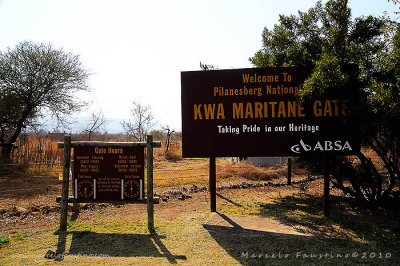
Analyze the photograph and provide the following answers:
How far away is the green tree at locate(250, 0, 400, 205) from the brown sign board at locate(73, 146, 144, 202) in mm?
5112

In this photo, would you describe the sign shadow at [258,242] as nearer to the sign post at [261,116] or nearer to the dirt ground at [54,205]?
the dirt ground at [54,205]

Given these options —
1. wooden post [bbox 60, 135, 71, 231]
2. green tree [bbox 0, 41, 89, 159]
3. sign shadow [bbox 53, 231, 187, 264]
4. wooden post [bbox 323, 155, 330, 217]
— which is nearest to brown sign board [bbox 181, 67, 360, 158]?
wooden post [bbox 323, 155, 330, 217]

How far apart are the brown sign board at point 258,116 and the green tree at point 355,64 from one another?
0.43 meters

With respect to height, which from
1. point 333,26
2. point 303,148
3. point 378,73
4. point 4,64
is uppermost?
point 4,64

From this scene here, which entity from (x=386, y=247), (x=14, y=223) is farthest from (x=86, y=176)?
(x=386, y=247)

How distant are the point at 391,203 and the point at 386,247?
367 cm

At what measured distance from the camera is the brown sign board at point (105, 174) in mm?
7969

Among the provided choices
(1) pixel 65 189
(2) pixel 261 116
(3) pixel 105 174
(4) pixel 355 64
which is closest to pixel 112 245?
(3) pixel 105 174

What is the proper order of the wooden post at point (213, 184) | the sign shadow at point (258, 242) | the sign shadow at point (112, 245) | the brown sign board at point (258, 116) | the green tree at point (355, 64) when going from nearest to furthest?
the sign shadow at point (258, 242)
the sign shadow at point (112, 245)
the green tree at point (355, 64)
the brown sign board at point (258, 116)
the wooden post at point (213, 184)

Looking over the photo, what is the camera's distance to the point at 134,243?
6977 millimetres

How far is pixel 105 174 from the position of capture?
800 cm

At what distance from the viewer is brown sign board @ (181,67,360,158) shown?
8758 mm

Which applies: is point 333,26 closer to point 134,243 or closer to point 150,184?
point 150,184

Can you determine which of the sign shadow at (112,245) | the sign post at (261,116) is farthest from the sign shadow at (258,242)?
the sign post at (261,116)
